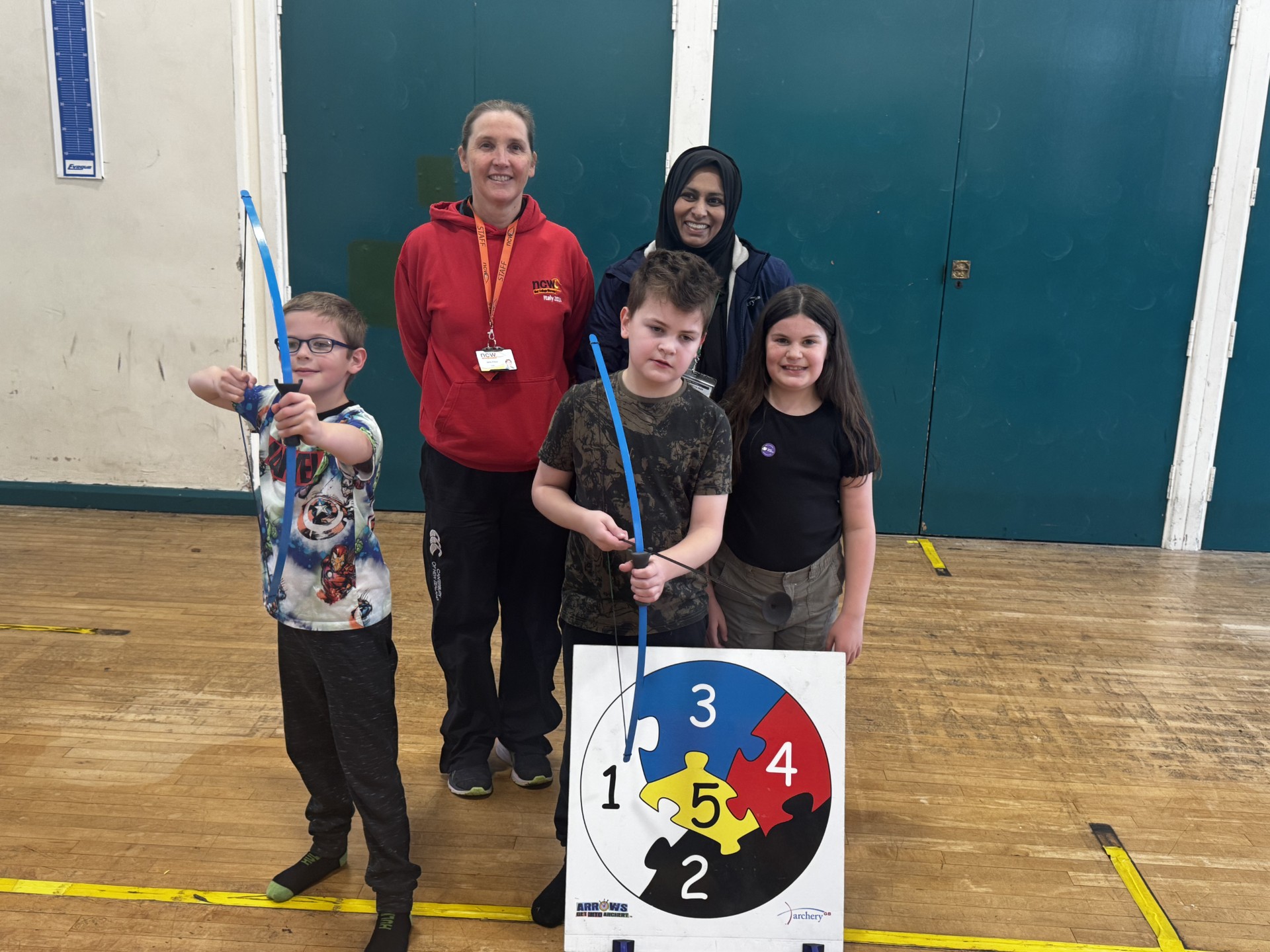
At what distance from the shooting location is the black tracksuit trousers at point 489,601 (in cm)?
220

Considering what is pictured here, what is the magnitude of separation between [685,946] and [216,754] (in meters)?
1.37

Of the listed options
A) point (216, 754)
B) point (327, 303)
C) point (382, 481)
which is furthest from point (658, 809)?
point (382, 481)

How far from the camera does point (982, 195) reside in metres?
4.24

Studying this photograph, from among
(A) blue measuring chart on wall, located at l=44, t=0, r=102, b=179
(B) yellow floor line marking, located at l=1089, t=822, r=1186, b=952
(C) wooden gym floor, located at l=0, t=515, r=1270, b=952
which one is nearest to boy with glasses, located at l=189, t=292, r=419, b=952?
(C) wooden gym floor, located at l=0, t=515, r=1270, b=952

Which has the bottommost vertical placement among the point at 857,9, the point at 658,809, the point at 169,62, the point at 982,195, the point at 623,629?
the point at 658,809

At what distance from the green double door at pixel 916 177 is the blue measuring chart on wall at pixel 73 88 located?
811mm

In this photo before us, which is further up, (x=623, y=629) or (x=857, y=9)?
(x=857, y=9)

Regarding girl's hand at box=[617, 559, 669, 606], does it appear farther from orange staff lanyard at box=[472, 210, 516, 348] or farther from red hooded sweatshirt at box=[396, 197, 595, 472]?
orange staff lanyard at box=[472, 210, 516, 348]

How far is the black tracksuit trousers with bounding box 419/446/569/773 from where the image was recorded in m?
2.20

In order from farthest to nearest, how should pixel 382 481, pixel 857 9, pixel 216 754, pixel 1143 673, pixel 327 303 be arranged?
pixel 382 481 < pixel 857 9 < pixel 1143 673 < pixel 216 754 < pixel 327 303

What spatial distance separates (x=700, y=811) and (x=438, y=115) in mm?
3448

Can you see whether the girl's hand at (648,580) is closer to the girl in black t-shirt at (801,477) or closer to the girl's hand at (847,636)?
the girl in black t-shirt at (801,477)

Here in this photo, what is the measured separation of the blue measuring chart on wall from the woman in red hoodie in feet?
9.40

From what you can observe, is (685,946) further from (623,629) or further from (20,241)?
(20,241)
